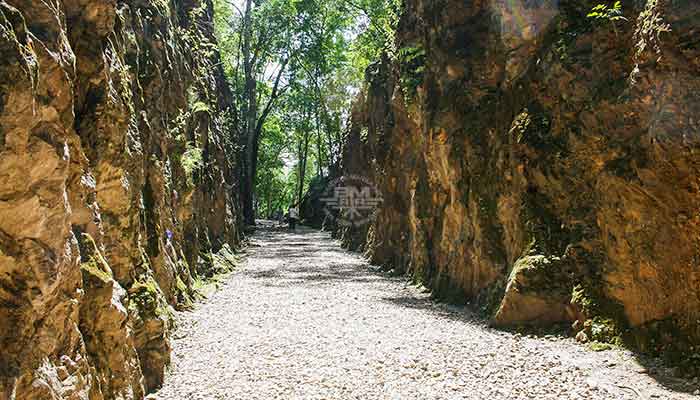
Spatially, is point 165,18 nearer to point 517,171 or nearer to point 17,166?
point 517,171

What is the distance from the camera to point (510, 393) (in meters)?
5.70

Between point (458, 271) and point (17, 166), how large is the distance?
9.15 meters

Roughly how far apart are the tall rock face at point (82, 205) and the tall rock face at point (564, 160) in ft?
18.2

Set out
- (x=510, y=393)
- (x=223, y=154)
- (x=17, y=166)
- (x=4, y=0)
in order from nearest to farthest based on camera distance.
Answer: (x=17, y=166), (x=4, y=0), (x=510, y=393), (x=223, y=154)

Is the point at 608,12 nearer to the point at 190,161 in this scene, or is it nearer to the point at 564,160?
the point at 564,160

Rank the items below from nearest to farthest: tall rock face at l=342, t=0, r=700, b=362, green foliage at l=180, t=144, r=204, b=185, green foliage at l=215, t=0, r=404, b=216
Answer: tall rock face at l=342, t=0, r=700, b=362
green foliage at l=180, t=144, r=204, b=185
green foliage at l=215, t=0, r=404, b=216

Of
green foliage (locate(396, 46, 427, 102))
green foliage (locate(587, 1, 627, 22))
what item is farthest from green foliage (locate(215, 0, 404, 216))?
green foliage (locate(587, 1, 627, 22))

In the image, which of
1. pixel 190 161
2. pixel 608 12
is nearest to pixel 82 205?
pixel 608 12

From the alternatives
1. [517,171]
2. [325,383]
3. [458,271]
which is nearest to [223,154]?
[458,271]

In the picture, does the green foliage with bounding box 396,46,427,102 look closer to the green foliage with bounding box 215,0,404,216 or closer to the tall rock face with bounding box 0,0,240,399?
the tall rock face with bounding box 0,0,240,399

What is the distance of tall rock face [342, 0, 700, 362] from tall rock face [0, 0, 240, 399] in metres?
5.55

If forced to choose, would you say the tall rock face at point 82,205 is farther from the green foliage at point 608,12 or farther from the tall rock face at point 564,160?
the green foliage at point 608,12

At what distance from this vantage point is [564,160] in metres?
8.00

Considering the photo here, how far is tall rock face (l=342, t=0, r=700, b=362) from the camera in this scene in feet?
20.1
